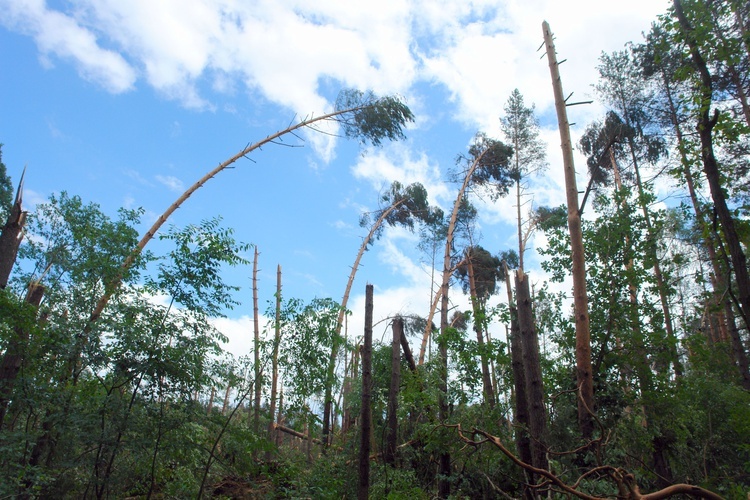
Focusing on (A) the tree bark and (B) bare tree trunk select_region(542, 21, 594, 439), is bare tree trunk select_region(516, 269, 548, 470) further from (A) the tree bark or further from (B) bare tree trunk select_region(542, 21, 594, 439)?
(A) the tree bark

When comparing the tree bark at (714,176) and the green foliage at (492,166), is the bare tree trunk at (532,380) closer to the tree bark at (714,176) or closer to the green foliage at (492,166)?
the tree bark at (714,176)

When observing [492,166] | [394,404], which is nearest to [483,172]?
[492,166]

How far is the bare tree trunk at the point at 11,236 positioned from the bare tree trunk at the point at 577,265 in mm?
8638

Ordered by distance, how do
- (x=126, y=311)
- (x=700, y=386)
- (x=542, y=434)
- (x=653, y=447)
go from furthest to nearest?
(x=700, y=386) < (x=653, y=447) < (x=126, y=311) < (x=542, y=434)

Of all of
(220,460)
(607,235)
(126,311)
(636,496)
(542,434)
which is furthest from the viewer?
(607,235)

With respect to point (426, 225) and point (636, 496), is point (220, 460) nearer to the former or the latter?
point (636, 496)

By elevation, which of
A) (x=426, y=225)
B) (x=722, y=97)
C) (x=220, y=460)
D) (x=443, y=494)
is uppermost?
(x=426, y=225)

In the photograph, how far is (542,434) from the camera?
6.56m

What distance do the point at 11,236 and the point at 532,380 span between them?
799cm

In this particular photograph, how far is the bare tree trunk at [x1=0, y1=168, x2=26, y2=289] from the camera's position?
7.45m

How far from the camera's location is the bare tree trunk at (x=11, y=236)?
7.45 m

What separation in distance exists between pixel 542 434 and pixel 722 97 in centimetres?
934

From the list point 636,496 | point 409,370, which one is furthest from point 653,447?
point 636,496

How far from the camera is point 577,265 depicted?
789 centimetres
